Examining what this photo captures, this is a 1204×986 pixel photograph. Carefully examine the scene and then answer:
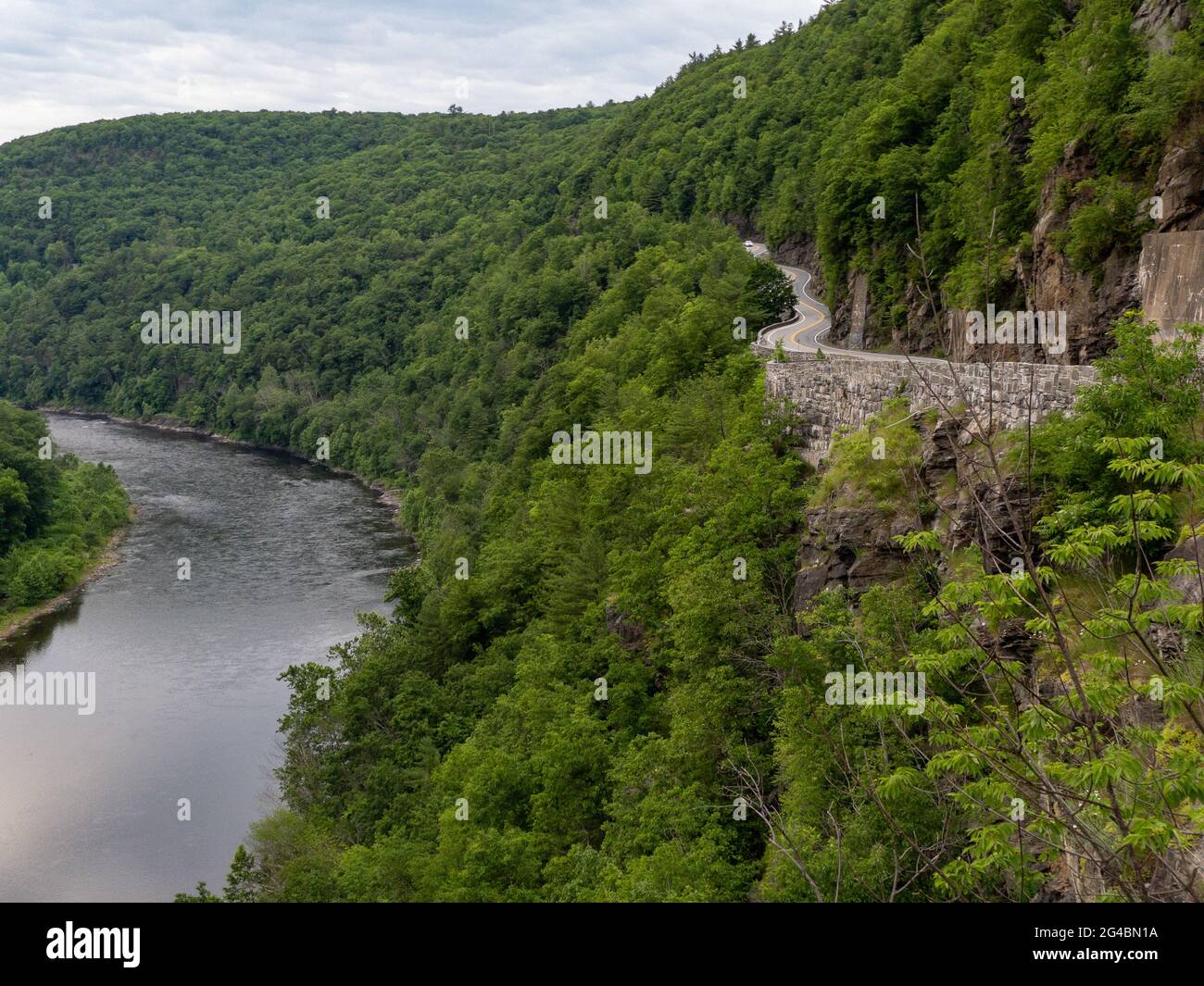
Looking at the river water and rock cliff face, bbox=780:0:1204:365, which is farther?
the river water

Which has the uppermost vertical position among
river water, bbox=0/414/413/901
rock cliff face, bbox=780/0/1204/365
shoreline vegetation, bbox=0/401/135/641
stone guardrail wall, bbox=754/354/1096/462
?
rock cliff face, bbox=780/0/1204/365

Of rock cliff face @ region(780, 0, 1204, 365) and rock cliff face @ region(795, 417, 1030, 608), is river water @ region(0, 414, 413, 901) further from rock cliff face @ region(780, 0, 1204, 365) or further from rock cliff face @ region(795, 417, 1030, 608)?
rock cliff face @ region(780, 0, 1204, 365)

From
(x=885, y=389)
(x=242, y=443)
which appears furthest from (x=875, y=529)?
(x=242, y=443)

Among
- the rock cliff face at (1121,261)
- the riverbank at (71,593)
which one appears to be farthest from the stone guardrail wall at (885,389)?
the riverbank at (71,593)

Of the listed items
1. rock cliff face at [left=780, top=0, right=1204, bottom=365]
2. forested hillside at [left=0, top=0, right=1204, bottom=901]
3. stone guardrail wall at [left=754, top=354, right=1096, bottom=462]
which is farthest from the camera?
rock cliff face at [left=780, top=0, right=1204, bottom=365]

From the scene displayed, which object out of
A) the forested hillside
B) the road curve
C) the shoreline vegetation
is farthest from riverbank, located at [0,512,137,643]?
the road curve
